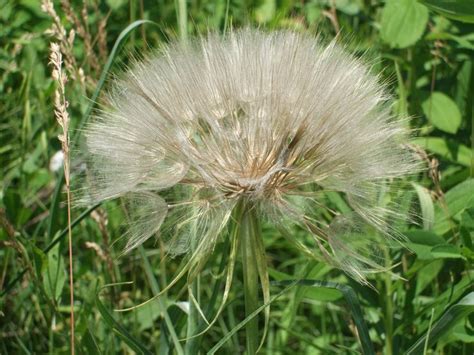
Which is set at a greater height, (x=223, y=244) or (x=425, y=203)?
A: (x=425, y=203)

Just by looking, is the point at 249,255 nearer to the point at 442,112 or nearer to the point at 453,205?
the point at 453,205

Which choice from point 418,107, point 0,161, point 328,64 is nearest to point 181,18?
point 328,64

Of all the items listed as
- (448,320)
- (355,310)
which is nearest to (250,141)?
(355,310)

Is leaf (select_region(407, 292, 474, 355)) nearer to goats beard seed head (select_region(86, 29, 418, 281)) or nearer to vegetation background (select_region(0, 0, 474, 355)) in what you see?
vegetation background (select_region(0, 0, 474, 355))

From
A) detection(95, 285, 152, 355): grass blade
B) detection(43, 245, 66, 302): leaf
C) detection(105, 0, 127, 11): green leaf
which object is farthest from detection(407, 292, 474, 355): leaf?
detection(105, 0, 127, 11): green leaf

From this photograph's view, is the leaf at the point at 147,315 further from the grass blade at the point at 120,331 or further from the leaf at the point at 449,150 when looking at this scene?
the leaf at the point at 449,150

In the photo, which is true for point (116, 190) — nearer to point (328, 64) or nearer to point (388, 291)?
point (328, 64)
